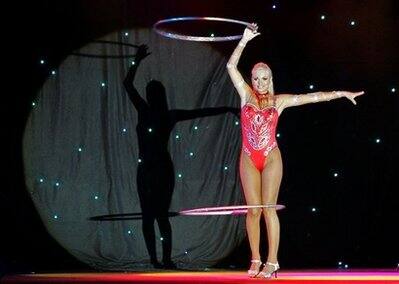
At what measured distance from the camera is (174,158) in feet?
23.9

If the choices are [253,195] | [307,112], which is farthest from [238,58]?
[307,112]

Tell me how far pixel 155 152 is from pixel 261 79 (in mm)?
1597

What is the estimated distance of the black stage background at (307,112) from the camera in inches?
286

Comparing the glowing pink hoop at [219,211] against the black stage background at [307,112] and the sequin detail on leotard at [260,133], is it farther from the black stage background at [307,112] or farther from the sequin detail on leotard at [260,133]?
the black stage background at [307,112]

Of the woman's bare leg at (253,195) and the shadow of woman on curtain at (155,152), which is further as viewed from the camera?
the shadow of woman on curtain at (155,152)

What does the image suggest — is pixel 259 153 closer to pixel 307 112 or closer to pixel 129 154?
pixel 307 112

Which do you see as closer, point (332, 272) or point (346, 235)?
point (332, 272)

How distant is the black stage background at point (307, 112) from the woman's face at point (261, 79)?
3.89 ft

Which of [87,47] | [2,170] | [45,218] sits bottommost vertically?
[45,218]

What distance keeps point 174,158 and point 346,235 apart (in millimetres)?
1726

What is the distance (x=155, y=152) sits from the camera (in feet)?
24.0

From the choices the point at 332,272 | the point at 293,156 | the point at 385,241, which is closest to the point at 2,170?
the point at 293,156

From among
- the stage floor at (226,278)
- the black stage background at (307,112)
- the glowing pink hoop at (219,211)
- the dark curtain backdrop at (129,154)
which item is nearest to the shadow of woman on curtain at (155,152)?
the dark curtain backdrop at (129,154)

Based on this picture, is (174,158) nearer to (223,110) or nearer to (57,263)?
(223,110)
